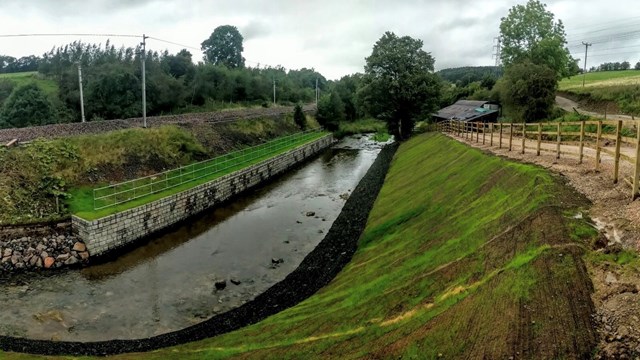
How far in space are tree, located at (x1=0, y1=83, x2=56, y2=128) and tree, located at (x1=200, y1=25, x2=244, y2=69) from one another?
67.3 m

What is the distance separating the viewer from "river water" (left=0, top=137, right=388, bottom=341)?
1476 cm

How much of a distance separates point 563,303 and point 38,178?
25696 millimetres

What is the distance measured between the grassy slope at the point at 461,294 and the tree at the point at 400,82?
42681 mm

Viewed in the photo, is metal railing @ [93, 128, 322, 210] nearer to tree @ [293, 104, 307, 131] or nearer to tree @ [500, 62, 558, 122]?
tree @ [500, 62, 558, 122]

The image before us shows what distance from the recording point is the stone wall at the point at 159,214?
68.1 ft

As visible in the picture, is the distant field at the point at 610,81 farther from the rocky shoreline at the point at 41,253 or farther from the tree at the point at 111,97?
the tree at the point at 111,97

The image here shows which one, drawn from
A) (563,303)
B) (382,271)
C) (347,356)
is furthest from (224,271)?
(563,303)

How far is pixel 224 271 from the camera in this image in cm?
1902

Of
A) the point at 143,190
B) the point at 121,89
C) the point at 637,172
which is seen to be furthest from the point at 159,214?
the point at 121,89

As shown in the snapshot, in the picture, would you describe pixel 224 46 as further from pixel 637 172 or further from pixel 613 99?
pixel 637 172

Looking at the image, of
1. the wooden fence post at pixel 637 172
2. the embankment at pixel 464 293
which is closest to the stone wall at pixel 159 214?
the embankment at pixel 464 293

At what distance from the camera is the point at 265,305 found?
1480cm

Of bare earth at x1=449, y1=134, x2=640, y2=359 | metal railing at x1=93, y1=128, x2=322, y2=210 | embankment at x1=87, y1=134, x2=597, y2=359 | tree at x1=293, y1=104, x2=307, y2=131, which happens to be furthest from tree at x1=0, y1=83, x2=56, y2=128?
bare earth at x1=449, y1=134, x2=640, y2=359

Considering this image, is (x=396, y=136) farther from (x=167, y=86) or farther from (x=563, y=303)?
(x=563, y=303)
